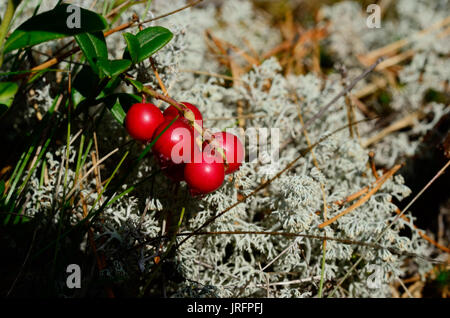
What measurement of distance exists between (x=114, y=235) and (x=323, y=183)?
95cm

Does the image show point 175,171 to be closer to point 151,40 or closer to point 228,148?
point 228,148

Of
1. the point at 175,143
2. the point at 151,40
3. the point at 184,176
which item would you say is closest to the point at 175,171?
the point at 184,176

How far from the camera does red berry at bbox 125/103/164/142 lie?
127cm

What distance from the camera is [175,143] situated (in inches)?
47.8

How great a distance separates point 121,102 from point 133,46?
0.85 ft

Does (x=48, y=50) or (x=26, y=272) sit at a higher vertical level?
(x=48, y=50)

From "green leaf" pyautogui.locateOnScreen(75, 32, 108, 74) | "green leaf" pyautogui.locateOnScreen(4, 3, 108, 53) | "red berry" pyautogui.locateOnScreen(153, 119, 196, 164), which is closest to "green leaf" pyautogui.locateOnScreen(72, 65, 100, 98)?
"green leaf" pyautogui.locateOnScreen(75, 32, 108, 74)

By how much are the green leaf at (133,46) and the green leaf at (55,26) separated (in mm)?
105

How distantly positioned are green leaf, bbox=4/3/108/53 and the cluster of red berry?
1.00ft

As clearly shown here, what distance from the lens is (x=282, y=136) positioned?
1992mm

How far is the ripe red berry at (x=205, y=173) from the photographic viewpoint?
47.3 inches

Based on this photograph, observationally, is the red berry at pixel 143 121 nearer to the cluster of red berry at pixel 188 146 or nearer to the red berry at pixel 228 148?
the cluster of red berry at pixel 188 146
